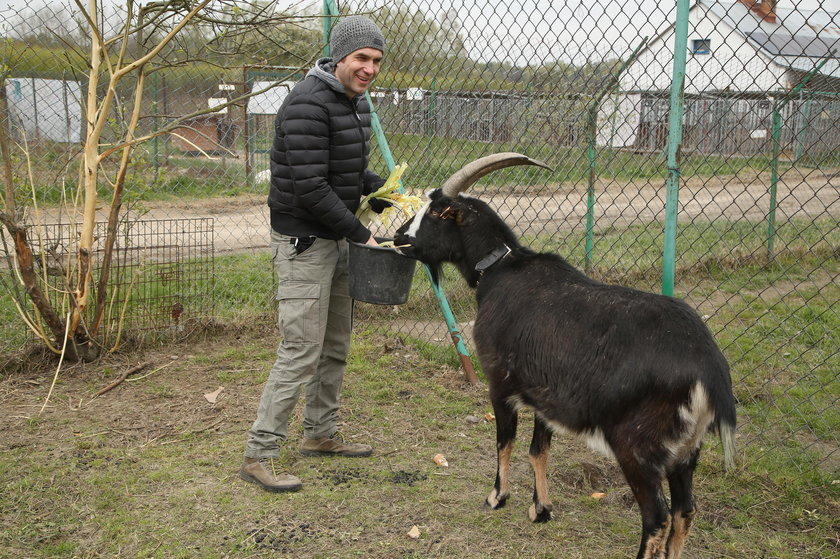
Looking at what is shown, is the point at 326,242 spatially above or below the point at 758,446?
above

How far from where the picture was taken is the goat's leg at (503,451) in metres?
3.77

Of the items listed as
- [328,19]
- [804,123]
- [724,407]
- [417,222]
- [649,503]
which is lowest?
[649,503]

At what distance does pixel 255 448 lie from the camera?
4.04m

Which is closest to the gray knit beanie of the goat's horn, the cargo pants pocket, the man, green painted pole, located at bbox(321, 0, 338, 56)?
the man

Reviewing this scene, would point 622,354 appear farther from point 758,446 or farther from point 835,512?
point 758,446

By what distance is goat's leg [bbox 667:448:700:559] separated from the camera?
3225 millimetres

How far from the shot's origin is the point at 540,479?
375 cm

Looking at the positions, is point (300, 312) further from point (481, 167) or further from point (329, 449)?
point (481, 167)

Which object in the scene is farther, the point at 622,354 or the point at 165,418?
the point at 165,418

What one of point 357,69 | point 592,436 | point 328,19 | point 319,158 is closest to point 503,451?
point 592,436

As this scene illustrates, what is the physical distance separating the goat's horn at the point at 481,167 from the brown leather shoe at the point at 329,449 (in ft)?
5.57

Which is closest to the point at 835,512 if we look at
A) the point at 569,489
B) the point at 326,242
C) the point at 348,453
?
the point at 569,489

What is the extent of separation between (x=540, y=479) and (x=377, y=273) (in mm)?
1389

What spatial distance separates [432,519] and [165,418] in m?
2.20
